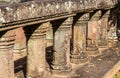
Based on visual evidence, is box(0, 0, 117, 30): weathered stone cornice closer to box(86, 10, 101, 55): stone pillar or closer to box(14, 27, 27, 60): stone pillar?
box(86, 10, 101, 55): stone pillar

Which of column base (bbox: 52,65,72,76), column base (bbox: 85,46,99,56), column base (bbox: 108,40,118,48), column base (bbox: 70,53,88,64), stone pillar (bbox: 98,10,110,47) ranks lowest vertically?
column base (bbox: 52,65,72,76)

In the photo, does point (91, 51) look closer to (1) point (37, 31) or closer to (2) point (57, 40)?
(2) point (57, 40)

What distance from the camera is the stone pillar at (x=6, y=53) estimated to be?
6535 millimetres

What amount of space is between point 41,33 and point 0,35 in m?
1.37

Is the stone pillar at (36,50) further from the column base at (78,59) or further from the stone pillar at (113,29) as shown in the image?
the stone pillar at (113,29)

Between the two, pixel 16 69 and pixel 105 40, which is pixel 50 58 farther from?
pixel 105 40

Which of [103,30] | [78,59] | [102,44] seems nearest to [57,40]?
[78,59]

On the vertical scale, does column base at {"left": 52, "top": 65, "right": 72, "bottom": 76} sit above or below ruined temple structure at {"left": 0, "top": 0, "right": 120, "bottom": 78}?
below

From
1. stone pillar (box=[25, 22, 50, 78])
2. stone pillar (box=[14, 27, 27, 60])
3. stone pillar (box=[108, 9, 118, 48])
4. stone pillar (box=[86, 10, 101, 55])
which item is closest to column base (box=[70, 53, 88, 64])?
stone pillar (box=[86, 10, 101, 55])

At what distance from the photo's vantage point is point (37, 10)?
23.4 ft

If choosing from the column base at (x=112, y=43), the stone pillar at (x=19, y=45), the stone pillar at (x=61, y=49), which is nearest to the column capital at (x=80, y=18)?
the stone pillar at (x=61, y=49)

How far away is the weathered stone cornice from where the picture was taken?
20.5 feet

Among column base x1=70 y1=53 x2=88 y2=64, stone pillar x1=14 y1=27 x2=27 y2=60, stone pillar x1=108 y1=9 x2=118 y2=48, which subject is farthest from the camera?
stone pillar x1=108 y1=9 x2=118 y2=48

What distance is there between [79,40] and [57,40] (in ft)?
4.79
